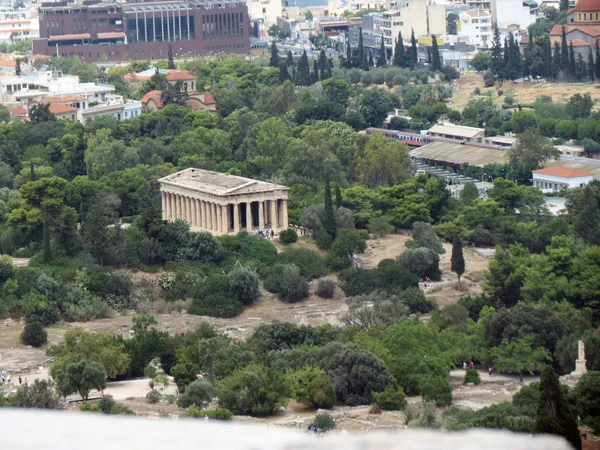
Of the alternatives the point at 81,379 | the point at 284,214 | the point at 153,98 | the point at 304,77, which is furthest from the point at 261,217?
the point at 304,77

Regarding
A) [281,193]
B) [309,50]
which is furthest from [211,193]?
[309,50]

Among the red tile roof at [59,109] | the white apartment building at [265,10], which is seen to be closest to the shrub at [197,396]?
the red tile roof at [59,109]

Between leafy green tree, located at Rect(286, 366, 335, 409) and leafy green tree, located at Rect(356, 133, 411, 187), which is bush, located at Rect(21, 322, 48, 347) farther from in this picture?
leafy green tree, located at Rect(356, 133, 411, 187)

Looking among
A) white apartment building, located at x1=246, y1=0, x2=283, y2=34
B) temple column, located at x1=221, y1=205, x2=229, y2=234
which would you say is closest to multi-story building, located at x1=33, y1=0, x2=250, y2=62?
white apartment building, located at x1=246, y1=0, x2=283, y2=34

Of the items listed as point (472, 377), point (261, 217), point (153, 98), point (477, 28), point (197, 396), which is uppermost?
point (477, 28)

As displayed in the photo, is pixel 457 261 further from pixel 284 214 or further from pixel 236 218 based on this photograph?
pixel 236 218

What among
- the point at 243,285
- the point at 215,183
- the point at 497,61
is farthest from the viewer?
the point at 497,61

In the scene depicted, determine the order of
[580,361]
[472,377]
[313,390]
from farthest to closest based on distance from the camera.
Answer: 1. [580,361]
2. [472,377]
3. [313,390]

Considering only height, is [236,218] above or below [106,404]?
above
